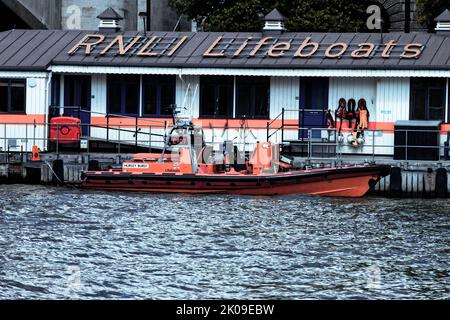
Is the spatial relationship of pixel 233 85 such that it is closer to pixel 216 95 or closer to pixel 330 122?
pixel 216 95

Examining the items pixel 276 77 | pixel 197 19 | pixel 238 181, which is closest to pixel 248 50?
pixel 276 77

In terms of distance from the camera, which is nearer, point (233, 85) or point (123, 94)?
point (233, 85)

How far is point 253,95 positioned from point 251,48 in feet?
6.73

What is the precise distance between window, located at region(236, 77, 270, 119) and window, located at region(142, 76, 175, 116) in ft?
9.22

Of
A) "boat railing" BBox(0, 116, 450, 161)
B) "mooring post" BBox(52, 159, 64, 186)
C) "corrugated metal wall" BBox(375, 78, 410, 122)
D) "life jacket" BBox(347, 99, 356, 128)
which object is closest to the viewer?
"mooring post" BBox(52, 159, 64, 186)

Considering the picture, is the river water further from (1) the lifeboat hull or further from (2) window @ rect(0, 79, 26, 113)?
(2) window @ rect(0, 79, 26, 113)

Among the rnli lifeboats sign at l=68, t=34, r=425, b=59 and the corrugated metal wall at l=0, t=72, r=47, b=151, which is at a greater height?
the rnli lifeboats sign at l=68, t=34, r=425, b=59

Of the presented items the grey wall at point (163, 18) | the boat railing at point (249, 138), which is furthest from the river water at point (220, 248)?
the grey wall at point (163, 18)

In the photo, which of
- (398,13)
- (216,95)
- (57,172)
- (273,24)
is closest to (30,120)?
(57,172)

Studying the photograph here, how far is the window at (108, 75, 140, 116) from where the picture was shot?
59647 millimetres

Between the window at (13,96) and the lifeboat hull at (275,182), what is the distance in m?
9.93

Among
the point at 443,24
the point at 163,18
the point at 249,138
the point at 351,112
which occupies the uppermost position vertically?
the point at 163,18

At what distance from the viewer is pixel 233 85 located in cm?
5928

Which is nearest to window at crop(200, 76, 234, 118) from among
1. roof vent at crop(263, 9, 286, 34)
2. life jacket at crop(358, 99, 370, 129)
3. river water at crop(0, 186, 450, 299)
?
roof vent at crop(263, 9, 286, 34)
